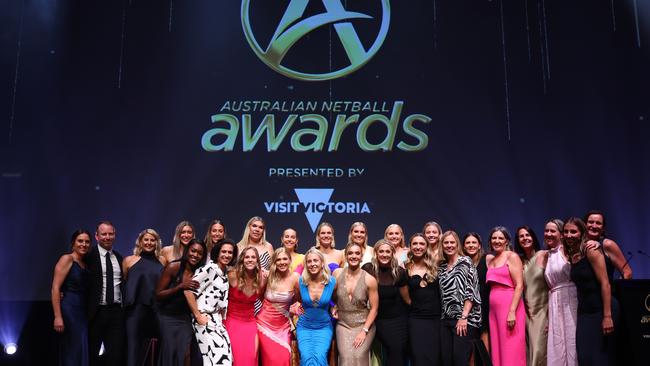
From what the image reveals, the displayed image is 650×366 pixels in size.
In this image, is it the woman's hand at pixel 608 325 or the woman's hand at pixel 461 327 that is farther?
the woman's hand at pixel 461 327

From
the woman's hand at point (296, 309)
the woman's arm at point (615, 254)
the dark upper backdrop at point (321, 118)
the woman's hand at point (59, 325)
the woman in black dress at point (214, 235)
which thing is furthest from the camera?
A: the dark upper backdrop at point (321, 118)

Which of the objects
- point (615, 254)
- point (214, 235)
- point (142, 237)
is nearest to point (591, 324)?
point (615, 254)

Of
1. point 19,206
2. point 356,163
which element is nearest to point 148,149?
point 19,206

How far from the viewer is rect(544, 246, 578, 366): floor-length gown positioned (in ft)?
18.5

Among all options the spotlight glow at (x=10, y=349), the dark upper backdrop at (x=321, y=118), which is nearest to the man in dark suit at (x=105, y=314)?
the spotlight glow at (x=10, y=349)

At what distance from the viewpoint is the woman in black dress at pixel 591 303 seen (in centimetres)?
527

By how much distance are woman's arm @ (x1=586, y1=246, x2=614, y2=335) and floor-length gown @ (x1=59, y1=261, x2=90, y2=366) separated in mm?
4599

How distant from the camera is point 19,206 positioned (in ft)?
27.3

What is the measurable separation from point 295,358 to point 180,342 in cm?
102

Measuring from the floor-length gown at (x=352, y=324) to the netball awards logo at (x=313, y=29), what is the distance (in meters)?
3.58

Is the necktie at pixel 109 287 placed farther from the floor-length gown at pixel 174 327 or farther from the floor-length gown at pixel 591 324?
the floor-length gown at pixel 591 324

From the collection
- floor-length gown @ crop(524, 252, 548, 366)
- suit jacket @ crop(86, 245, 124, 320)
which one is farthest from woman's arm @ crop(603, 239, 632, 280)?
suit jacket @ crop(86, 245, 124, 320)

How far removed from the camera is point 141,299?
6258mm

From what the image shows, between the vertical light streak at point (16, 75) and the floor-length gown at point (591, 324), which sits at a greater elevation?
the vertical light streak at point (16, 75)
